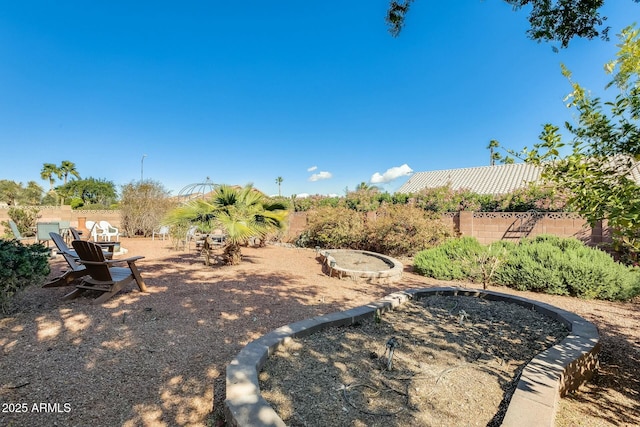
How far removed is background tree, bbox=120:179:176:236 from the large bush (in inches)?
528

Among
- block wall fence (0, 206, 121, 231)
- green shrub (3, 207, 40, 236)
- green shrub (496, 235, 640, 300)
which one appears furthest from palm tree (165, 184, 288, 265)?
block wall fence (0, 206, 121, 231)

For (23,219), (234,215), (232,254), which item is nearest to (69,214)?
(23,219)

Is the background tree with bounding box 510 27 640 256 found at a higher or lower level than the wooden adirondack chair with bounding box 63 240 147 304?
higher

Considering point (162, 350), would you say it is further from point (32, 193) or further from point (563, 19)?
point (32, 193)

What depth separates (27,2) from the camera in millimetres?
6648

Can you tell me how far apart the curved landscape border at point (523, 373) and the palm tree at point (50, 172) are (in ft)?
176

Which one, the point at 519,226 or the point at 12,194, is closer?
the point at 519,226

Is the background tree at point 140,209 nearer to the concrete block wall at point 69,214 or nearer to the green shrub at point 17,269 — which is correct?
the concrete block wall at point 69,214

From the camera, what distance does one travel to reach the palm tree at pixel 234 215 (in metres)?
7.01

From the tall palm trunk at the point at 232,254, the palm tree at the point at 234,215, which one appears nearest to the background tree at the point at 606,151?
the palm tree at the point at 234,215

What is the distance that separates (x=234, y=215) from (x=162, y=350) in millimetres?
4681

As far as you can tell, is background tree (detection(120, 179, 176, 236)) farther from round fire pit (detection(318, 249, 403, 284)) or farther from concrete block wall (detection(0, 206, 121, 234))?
round fire pit (detection(318, 249, 403, 284))

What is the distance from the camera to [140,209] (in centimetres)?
1486

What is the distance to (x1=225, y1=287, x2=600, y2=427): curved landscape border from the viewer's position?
166 centimetres
